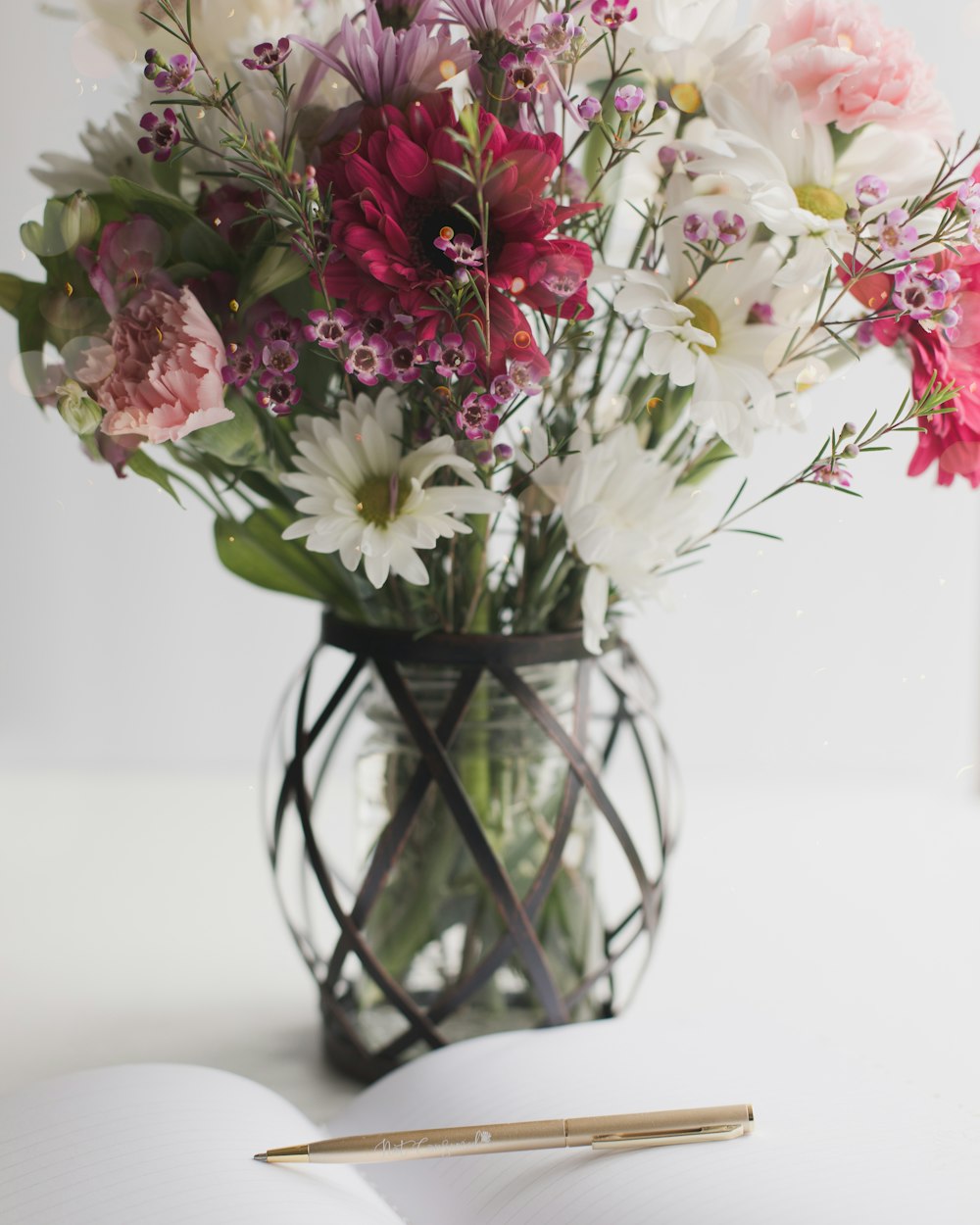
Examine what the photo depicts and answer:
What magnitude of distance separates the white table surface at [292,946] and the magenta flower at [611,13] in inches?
13.7

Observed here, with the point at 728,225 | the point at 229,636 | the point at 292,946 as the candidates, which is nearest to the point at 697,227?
the point at 728,225

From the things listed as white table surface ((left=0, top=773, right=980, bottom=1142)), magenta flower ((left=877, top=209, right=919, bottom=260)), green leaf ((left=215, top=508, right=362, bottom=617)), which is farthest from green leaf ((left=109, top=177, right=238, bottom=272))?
white table surface ((left=0, top=773, right=980, bottom=1142))

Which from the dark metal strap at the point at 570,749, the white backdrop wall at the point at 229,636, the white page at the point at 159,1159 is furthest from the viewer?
the white backdrop wall at the point at 229,636

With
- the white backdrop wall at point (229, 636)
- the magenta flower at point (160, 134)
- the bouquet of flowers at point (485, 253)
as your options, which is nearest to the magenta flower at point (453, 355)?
the bouquet of flowers at point (485, 253)

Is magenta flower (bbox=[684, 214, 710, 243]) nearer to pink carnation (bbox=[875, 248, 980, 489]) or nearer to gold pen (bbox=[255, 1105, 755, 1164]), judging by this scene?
pink carnation (bbox=[875, 248, 980, 489])

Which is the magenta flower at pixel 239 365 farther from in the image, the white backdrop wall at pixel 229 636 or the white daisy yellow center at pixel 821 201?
the white backdrop wall at pixel 229 636

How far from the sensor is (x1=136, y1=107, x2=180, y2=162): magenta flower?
0.36 meters

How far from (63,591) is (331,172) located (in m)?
0.74

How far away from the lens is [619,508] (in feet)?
1.39

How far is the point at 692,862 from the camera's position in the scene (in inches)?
29.9

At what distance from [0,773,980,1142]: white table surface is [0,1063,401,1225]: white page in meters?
0.12

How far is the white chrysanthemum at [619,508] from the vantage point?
0.41 meters

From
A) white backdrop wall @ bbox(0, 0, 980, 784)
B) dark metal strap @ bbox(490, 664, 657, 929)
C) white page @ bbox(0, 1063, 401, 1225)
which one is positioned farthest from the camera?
white backdrop wall @ bbox(0, 0, 980, 784)

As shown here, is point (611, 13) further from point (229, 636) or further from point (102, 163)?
point (229, 636)
